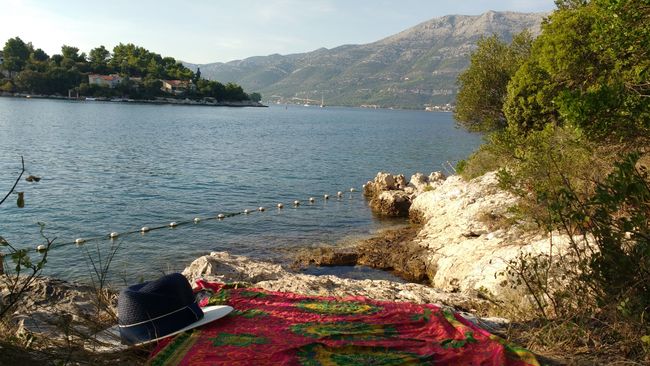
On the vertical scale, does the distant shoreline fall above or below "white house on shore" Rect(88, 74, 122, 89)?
below

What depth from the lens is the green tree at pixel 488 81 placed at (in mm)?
28172

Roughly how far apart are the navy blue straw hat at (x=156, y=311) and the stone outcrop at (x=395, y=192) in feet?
62.1

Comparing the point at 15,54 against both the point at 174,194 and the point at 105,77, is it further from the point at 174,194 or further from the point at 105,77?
the point at 174,194

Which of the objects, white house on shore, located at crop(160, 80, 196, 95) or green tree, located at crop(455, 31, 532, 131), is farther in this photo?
white house on shore, located at crop(160, 80, 196, 95)

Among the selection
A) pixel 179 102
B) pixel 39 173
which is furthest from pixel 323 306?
pixel 179 102

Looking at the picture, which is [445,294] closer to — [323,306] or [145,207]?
[323,306]

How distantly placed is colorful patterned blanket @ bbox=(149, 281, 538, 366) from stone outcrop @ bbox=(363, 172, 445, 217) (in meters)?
17.3

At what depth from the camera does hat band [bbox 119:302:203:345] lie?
19.5ft

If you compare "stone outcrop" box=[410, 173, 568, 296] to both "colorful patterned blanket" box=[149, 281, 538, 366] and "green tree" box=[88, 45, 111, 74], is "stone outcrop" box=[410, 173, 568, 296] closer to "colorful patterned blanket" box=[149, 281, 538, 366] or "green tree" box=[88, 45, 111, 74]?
"colorful patterned blanket" box=[149, 281, 538, 366]

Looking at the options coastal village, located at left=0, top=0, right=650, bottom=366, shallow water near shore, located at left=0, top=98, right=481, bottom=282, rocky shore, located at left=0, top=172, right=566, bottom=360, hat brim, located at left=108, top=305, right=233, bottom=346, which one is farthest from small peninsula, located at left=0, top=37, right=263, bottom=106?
hat brim, located at left=108, top=305, right=233, bottom=346

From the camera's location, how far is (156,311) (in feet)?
19.9

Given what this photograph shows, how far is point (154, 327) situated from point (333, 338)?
86.9 inches

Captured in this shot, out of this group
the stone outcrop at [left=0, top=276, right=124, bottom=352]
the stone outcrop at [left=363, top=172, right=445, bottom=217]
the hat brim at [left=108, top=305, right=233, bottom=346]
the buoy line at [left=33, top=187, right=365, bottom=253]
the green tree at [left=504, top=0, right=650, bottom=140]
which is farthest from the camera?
the stone outcrop at [left=363, top=172, right=445, bottom=217]

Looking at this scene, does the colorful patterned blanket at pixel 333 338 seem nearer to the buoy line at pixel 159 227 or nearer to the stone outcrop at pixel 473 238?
the stone outcrop at pixel 473 238
